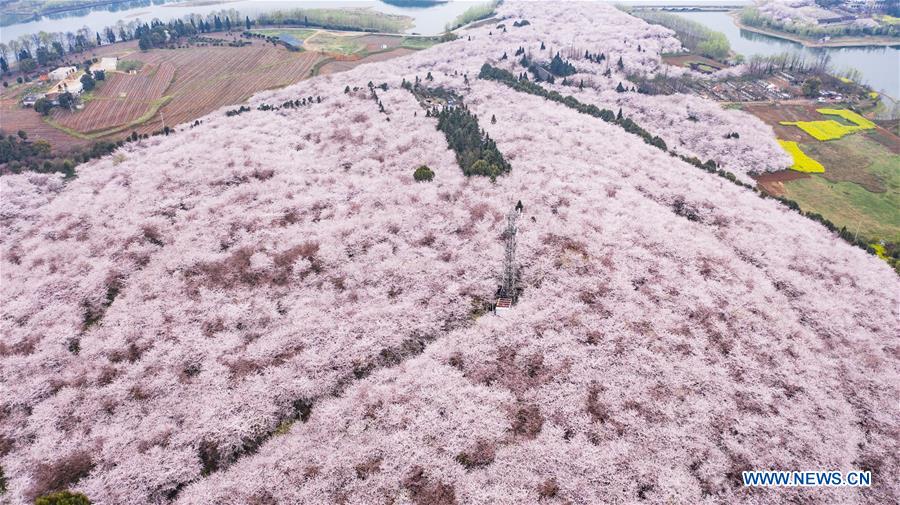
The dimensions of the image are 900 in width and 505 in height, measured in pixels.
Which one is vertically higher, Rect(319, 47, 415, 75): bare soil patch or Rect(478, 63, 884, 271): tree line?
Rect(319, 47, 415, 75): bare soil patch

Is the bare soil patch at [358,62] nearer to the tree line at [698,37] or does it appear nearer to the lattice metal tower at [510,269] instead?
the tree line at [698,37]

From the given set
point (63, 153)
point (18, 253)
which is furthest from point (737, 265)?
point (63, 153)

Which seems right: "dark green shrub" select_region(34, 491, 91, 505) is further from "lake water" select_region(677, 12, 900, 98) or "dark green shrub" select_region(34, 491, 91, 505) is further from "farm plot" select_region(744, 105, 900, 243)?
"lake water" select_region(677, 12, 900, 98)

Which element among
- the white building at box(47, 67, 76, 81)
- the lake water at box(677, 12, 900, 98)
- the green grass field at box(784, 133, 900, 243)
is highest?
the lake water at box(677, 12, 900, 98)

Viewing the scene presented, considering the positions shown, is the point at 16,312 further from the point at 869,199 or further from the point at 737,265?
the point at 869,199

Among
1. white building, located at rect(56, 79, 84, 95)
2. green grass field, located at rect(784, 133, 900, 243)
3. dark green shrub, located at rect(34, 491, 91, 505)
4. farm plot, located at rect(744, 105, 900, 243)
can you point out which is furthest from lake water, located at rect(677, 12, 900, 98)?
white building, located at rect(56, 79, 84, 95)

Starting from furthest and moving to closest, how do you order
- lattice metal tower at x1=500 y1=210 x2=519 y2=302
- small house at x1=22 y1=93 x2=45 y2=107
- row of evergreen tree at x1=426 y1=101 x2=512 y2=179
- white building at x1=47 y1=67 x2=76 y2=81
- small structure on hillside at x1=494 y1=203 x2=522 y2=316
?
white building at x1=47 y1=67 x2=76 y2=81 → small house at x1=22 y1=93 x2=45 y2=107 → row of evergreen tree at x1=426 y1=101 x2=512 y2=179 → lattice metal tower at x1=500 y1=210 x2=519 y2=302 → small structure on hillside at x1=494 y1=203 x2=522 y2=316
